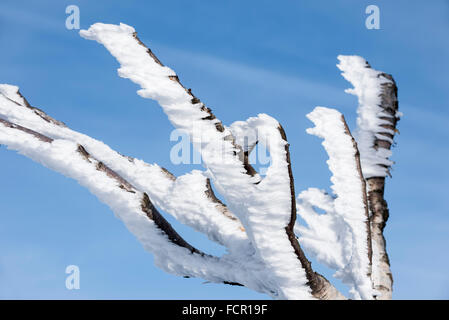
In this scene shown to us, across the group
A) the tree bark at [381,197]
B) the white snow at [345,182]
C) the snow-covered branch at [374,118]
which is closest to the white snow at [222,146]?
the white snow at [345,182]

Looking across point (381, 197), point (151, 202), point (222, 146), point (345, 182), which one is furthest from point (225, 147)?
point (381, 197)

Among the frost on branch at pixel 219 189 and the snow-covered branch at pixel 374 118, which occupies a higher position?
the snow-covered branch at pixel 374 118

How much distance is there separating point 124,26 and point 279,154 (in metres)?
0.90

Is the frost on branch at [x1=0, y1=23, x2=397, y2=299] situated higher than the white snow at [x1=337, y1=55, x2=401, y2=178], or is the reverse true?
the white snow at [x1=337, y1=55, x2=401, y2=178]

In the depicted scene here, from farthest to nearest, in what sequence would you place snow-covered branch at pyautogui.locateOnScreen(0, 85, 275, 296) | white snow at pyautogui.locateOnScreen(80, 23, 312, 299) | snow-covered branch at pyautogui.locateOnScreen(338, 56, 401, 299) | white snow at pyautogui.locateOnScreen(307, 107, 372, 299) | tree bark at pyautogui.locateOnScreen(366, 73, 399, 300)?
snow-covered branch at pyautogui.locateOnScreen(338, 56, 401, 299) < tree bark at pyautogui.locateOnScreen(366, 73, 399, 300) < white snow at pyautogui.locateOnScreen(307, 107, 372, 299) < snow-covered branch at pyautogui.locateOnScreen(0, 85, 275, 296) < white snow at pyautogui.locateOnScreen(80, 23, 312, 299)

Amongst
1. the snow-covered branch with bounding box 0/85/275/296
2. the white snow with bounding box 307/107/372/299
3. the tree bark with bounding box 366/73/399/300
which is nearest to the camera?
the snow-covered branch with bounding box 0/85/275/296

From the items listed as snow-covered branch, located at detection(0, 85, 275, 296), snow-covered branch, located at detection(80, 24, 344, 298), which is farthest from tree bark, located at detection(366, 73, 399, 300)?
snow-covered branch, located at detection(80, 24, 344, 298)

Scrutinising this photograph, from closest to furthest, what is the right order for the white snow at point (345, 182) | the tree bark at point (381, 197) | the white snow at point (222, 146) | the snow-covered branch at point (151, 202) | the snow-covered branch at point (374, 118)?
the white snow at point (222, 146), the snow-covered branch at point (151, 202), the white snow at point (345, 182), the tree bark at point (381, 197), the snow-covered branch at point (374, 118)

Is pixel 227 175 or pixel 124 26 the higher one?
pixel 124 26

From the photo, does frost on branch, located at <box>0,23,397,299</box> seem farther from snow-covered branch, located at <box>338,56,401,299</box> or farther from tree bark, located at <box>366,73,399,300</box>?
snow-covered branch, located at <box>338,56,401,299</box>

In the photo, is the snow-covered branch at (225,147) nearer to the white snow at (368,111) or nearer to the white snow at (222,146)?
the white snow at (222,146)
